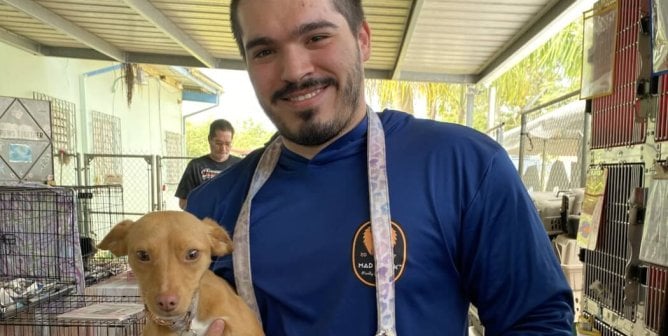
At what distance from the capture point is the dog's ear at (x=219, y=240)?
132 cm

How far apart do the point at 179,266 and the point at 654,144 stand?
1.69 meters

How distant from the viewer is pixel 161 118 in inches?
454

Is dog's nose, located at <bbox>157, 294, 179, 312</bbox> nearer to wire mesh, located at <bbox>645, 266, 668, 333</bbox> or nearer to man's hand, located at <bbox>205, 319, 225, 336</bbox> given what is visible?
man's hand, located at <bbox>205, 319, 225, 336</bbox>

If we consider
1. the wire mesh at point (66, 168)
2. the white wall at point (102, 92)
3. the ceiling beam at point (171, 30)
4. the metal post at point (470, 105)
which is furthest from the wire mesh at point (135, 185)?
the metal post at point (470, 105)

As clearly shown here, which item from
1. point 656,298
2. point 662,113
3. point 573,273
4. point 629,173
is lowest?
point 573,273

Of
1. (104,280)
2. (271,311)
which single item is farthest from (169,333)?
(104,280)

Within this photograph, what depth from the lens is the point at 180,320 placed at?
132 cm

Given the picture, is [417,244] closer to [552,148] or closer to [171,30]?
[552,148]

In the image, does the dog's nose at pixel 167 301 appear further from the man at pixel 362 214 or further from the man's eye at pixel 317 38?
the man's eye at pixel 317 38

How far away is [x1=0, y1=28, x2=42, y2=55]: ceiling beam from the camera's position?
5562mm

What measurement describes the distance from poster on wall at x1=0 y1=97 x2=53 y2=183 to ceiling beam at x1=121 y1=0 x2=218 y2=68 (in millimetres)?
1306

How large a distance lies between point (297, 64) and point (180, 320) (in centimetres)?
79

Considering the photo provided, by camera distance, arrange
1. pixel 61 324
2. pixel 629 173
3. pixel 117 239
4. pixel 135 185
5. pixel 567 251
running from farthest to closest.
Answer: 1. pixel 135 185
2. pixel 61 324
3. pixel 567 251
4. pixel 629 173
5. pixel 117 239

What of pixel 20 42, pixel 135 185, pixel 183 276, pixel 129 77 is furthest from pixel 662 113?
pixel 135 185
